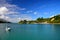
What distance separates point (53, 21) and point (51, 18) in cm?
815

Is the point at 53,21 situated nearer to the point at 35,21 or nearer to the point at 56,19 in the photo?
the point at 56,19

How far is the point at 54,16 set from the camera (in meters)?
138

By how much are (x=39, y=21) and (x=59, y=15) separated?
25.2 m

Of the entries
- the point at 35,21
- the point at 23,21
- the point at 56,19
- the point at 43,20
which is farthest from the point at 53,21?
the point at 23,21

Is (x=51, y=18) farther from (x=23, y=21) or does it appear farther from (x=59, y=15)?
(x=23, y=21)

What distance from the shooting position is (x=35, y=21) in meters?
147

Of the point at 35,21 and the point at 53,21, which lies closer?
the point at 53,21

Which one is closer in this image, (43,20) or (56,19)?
(56,19)

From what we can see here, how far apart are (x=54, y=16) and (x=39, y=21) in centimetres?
1849

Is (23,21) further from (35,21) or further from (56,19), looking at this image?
(56,19)

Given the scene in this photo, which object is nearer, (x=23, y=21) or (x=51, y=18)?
(x=51, y=18)

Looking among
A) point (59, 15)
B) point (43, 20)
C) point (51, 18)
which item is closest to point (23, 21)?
point (43, 20)

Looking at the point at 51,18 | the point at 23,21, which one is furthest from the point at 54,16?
the point at 23,21

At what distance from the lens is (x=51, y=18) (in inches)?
5448
